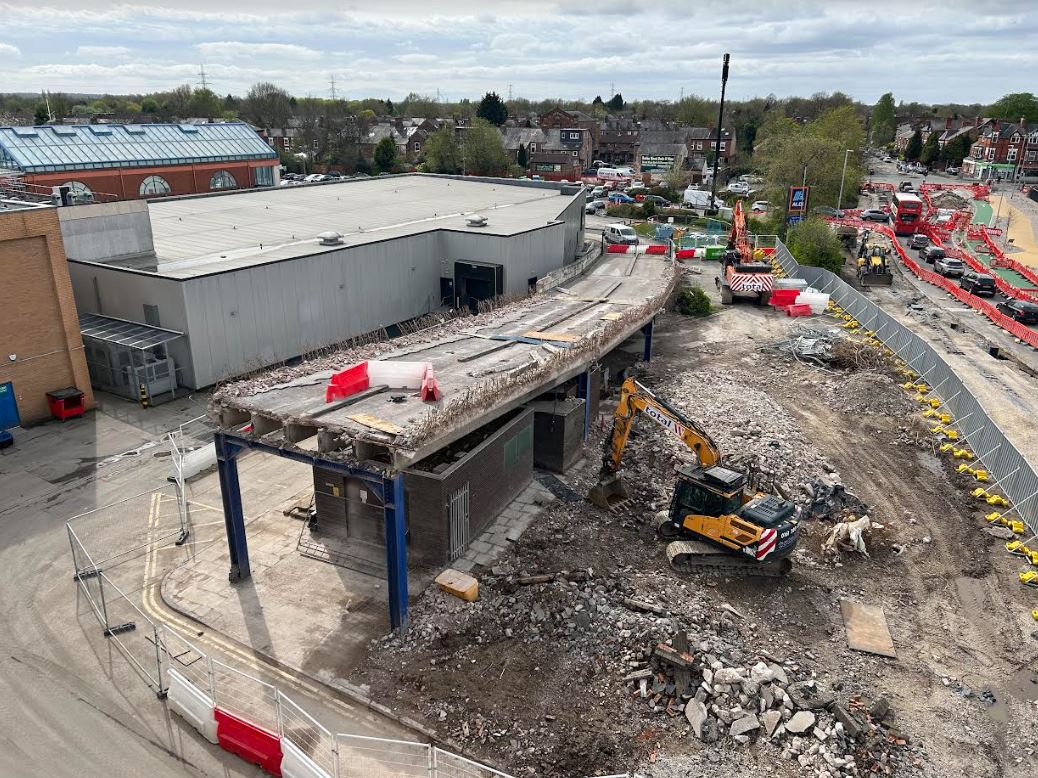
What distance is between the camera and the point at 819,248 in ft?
161

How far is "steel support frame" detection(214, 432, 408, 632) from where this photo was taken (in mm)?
13984

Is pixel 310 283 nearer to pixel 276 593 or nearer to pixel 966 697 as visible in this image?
pixel 276 593

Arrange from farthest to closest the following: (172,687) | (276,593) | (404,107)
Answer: (404,107)
(276,593)
(172,687)

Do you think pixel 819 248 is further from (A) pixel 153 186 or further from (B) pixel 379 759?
(A) pixel 153 186

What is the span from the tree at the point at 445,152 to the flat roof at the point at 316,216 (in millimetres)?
28635

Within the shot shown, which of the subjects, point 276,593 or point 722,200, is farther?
Answer: point 722,200

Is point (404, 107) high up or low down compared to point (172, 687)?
up

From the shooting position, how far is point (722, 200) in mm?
84062

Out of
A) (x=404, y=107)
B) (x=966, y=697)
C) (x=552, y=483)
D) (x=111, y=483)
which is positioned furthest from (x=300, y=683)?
(x=404, y=107)

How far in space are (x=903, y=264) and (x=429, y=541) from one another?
48.3m

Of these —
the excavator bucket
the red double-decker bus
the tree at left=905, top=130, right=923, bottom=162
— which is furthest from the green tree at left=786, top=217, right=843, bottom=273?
the tree at left=905, top=130, right=923, bottom=162

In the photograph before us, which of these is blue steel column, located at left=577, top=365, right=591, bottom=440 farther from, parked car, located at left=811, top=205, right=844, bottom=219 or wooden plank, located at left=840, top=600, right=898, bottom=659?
parked car, located at left=811, top=205, right=844, bottom=219

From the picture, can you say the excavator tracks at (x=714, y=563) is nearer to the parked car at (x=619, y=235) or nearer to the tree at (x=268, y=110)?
the parked car at (x=619, y=235)

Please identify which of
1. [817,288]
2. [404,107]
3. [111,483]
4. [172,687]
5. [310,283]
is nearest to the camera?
[172,687]
